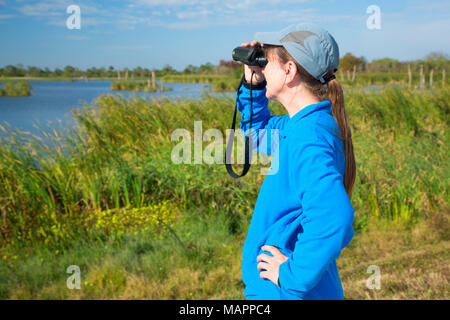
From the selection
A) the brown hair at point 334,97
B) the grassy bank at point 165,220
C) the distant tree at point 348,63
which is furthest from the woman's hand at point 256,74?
A: the distant tree at point 348,63

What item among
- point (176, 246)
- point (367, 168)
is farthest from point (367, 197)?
point (176, 246)

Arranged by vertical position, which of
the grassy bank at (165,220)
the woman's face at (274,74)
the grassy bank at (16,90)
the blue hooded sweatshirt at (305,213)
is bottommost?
the grassy bank at (165,220)

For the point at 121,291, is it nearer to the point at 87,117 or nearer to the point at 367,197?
the point at 367,197

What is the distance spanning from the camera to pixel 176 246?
3.95 metres

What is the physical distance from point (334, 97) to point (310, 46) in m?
0.20

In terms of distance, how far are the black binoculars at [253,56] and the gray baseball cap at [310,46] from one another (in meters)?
0.06

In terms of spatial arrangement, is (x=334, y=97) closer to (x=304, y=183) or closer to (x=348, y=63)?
(x=304, y=183)

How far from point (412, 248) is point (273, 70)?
373cm

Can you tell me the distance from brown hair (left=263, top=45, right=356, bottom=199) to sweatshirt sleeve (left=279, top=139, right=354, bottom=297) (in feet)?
0.67

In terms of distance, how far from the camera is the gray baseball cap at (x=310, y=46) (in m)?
1.21

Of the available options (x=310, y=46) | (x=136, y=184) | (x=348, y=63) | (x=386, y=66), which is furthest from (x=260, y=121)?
(x=386, y=66)

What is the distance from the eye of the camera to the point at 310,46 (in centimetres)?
121

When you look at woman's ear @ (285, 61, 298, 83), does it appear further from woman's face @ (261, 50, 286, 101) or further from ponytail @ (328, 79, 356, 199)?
ponytail @ (328, 79, 356, 199)

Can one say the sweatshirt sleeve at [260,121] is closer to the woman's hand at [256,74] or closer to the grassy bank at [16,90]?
the woman's hand at [256,74]
